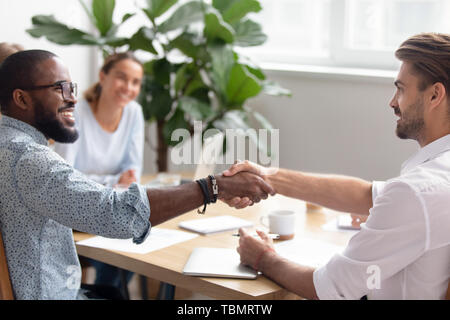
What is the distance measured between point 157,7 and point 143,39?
20cm

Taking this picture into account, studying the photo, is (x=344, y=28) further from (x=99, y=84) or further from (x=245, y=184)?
(x=245, y=184)

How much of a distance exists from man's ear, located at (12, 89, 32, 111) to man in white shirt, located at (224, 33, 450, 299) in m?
0.71

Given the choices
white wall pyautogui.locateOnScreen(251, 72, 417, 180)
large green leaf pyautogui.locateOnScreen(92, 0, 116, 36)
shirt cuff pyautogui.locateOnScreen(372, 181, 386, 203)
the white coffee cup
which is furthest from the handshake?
large green leaf pyautogui.locateOnScreen(92, 0, 116, 36)

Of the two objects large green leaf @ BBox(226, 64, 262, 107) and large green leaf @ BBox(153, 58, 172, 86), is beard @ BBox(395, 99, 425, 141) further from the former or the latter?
large green leaf @ BBox(153, 58, 172, 86)

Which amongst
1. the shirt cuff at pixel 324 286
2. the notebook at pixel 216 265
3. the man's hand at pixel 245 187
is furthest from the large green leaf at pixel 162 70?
the shirt cuff at pixel 324 286

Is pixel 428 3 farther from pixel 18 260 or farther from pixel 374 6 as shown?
pixel 18 260

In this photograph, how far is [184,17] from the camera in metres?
3.54

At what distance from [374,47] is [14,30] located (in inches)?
87.9

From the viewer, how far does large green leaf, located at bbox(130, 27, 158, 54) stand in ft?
11.5

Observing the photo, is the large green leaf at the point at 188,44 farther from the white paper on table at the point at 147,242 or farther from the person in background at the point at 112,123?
the white paper on table at the point at 147,242

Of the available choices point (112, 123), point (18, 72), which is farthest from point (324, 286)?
point (112, 123)

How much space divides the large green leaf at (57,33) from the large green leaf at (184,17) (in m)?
0.41

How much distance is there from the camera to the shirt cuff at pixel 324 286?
4.95ft
